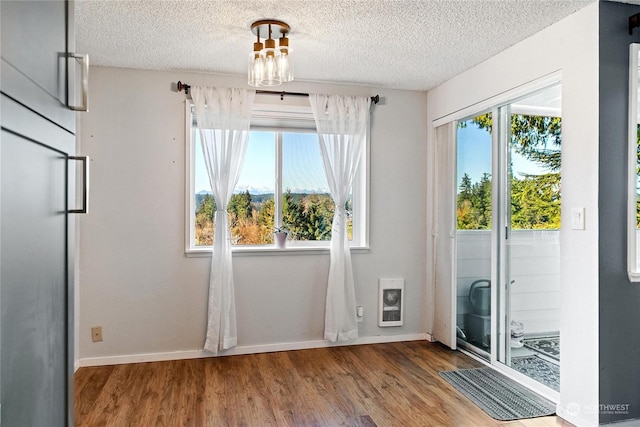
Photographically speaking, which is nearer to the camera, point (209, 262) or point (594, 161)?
point (594, 161)

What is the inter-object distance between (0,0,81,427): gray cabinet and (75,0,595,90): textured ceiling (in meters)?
1.47

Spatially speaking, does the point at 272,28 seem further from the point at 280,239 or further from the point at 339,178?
the point at 280,239

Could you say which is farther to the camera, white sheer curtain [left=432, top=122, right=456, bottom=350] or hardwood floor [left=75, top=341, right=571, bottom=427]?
white sheer curtain [left=432, top=122, right=456, bottom=350]

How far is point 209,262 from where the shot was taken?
3701 millimetres

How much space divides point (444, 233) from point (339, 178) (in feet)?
3.50

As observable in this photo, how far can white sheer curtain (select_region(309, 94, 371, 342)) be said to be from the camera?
384 cm

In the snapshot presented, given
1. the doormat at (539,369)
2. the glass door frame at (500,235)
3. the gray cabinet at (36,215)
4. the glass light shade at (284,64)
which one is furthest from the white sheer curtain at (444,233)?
the gray cabinet at (36,215)

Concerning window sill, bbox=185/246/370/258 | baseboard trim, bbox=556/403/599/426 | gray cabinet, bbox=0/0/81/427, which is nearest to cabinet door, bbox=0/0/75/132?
gray cabinet, bbox=0/0/81/427

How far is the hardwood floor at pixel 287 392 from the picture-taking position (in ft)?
8.45

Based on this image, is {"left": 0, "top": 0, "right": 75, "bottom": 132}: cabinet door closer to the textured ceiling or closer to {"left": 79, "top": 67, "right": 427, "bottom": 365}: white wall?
the textured ceiling

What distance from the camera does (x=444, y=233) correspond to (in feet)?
13.0

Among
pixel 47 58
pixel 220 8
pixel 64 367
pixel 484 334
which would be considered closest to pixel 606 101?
pixel 484 334

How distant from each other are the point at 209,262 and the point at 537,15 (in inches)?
115

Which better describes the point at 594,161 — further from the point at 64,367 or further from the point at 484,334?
the point at 64,367
